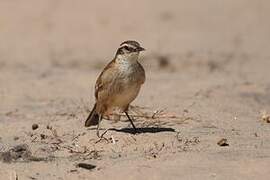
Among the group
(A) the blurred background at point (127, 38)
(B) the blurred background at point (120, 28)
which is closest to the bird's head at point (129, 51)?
(A) the blurred background at point (127, 38)

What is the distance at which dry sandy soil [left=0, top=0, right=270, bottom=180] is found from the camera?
25.8 ft

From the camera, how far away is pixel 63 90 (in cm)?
1278

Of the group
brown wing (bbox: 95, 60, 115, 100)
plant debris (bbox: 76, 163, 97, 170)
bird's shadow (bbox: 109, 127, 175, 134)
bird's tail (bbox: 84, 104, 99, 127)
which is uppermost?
brown wing (bbox: 95, 60, 115, 100)

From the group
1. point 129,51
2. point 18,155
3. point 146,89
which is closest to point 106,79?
point 129,51

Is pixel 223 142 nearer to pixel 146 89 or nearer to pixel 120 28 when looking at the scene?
pixel 146 89

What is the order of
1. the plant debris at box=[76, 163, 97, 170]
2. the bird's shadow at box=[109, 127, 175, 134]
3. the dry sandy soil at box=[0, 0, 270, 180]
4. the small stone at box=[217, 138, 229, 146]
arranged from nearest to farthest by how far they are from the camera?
the plant debris at box=[76, 163, 97, 170], the dry sandy soil at box=[0, 0, 270, 180], the small stone at box=[217, 138, 229, 146], the bird's shadow at box=[109, 127, 175, 134]

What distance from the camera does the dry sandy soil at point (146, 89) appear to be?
309 inches

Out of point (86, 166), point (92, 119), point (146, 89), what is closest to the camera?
point (86, 166)

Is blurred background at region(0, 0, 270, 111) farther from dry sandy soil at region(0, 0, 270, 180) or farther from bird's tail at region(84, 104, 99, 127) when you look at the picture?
bird's tail at region(84, 104, 99, 127)

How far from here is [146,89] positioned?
13.0 meters

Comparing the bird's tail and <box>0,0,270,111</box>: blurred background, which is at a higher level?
<box>0,0,270,111</box>: blurred background

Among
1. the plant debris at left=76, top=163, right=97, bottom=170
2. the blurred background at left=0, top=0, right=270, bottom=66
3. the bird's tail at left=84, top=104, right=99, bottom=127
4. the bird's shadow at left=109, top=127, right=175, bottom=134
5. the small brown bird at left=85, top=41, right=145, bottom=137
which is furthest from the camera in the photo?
the blurred background at left=0, top=0, right=270, bottom=66

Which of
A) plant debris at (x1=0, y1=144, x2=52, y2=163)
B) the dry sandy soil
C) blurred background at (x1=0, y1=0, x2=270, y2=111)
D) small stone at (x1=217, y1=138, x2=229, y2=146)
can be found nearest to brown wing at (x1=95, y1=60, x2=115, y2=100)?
the dry sandy soil

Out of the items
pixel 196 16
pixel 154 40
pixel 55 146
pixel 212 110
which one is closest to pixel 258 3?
pixel 196 16
